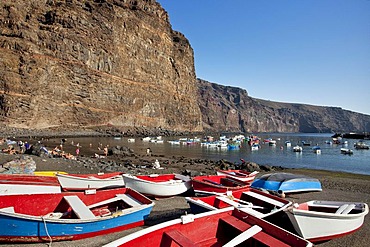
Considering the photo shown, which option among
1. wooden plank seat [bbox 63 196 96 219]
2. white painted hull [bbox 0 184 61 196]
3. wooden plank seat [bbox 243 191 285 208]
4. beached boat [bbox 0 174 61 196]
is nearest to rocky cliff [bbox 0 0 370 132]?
beached boat [bbox 0 174 61 196]

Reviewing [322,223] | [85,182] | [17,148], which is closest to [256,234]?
[322,223]

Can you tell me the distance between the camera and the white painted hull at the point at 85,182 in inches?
414

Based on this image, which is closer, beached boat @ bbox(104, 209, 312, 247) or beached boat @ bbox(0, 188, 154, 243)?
beached boat @ bbox(104, 209, 312, 247)

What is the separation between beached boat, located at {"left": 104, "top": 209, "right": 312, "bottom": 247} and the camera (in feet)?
14.8

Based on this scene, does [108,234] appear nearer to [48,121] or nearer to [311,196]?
[311,196]

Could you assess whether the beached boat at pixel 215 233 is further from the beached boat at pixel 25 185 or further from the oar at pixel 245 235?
the beached boat at pixel 25 185

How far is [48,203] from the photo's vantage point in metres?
7.30

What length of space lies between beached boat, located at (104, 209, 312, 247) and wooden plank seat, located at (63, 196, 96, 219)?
2.73 meters

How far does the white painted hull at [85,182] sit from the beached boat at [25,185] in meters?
0.77

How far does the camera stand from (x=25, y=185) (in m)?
8.77

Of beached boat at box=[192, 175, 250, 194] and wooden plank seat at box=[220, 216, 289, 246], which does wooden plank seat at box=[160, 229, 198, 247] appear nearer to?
wooden plank seat at box=[220, 216, 289, 246]

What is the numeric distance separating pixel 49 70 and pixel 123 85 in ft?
76.2

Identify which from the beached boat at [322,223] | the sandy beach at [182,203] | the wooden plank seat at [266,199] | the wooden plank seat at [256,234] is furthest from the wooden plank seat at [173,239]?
the wooden plank seat at [266,199]

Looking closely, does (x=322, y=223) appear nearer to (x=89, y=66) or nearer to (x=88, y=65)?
(x=88, y=65)
